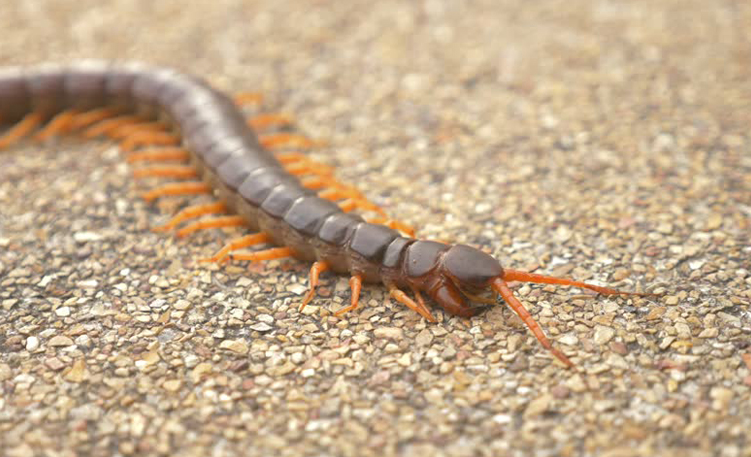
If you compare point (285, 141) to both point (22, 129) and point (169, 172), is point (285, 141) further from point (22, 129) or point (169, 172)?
point (22, 129)

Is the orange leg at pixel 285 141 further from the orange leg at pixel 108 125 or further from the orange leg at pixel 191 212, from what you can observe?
the orange leg at pixel 108 125

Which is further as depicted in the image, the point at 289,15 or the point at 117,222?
the point at 289,15

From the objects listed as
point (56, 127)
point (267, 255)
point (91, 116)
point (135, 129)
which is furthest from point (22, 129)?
point (267, 255)

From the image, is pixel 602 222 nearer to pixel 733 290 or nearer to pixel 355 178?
pixel 733 290

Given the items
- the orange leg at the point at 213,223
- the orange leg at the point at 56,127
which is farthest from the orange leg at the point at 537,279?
the orange leg at the point at 56,127

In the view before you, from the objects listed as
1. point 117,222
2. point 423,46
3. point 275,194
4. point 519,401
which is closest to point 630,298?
point 519,401

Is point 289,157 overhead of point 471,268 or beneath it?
overhead

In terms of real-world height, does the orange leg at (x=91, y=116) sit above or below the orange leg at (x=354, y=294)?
above
